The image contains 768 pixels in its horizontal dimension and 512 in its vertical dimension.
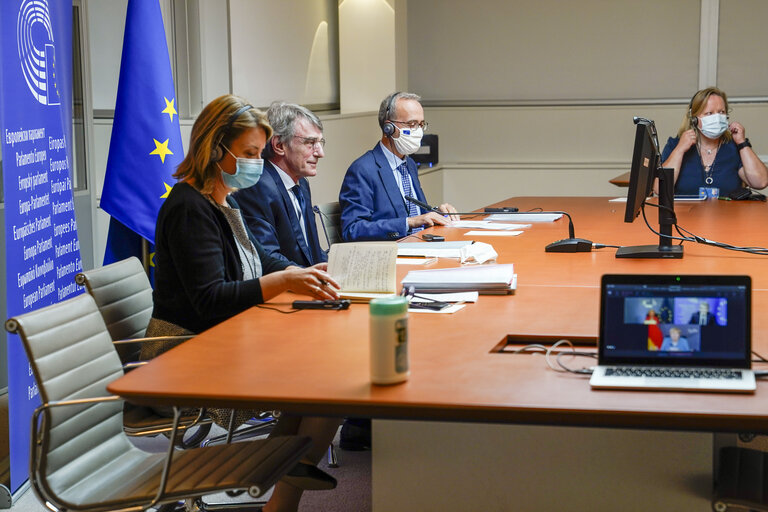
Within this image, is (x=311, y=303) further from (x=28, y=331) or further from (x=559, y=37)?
(x=559, y=37)

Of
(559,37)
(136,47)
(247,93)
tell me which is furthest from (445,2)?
(136,47)

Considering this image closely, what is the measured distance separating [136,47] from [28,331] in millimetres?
2140

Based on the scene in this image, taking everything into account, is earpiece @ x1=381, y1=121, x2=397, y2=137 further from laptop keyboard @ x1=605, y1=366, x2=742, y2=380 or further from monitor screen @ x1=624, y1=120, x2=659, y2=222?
laptop keyboard @ x1=605, y1=366, x2=742, y2=380

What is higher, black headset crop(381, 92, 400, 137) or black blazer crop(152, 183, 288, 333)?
black headset crop(381, 92, 400, 137)

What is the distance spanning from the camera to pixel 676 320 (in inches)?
74.2

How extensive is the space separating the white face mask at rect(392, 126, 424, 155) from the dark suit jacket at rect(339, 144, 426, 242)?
89 millimetres

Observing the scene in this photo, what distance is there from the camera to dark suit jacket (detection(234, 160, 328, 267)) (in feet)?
11.3

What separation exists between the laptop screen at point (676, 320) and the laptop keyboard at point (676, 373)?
0.01 metres

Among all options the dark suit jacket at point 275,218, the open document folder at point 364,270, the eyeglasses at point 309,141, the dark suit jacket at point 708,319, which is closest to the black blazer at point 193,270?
the open document folder at point 364,270

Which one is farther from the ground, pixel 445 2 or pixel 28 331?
pixel 445 2

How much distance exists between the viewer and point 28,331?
6.64 ft

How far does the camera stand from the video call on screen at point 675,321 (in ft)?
6.11

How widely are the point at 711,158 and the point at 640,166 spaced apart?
96.6 inches

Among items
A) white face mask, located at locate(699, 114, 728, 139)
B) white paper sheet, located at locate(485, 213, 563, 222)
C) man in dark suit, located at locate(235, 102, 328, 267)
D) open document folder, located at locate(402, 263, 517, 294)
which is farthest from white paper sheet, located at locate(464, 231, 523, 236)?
white face mask, located at locate(699, 114, 728, 139)
